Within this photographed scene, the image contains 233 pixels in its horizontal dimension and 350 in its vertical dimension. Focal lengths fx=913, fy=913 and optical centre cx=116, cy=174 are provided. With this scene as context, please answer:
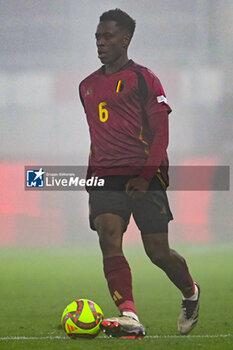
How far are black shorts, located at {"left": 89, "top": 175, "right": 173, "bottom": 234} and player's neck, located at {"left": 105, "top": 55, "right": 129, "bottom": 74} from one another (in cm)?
99

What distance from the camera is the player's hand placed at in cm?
722

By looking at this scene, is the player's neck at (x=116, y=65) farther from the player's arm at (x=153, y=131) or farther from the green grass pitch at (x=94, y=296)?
the green grass pitch at (x=94, y=296)

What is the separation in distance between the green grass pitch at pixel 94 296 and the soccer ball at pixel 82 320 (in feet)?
0.24

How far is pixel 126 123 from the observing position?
745 centimetres

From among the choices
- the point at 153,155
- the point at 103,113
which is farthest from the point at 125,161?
the point at 103,113

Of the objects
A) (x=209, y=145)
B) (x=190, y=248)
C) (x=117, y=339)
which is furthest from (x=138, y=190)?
(x=190, y=248)

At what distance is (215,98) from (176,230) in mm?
3051

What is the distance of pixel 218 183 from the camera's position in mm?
19406

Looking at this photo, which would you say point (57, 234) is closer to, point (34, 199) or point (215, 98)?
point (34, 199)

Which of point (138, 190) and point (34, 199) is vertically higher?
point (138, 190)

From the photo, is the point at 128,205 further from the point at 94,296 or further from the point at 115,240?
the point at 94,296

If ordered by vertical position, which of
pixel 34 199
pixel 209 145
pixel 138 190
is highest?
pixel 138 190

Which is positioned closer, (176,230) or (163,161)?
(163,161)

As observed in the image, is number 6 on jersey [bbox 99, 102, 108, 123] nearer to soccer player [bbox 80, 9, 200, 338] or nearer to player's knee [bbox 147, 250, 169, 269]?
soccer player [bbox 80, 9, 200, 338]
